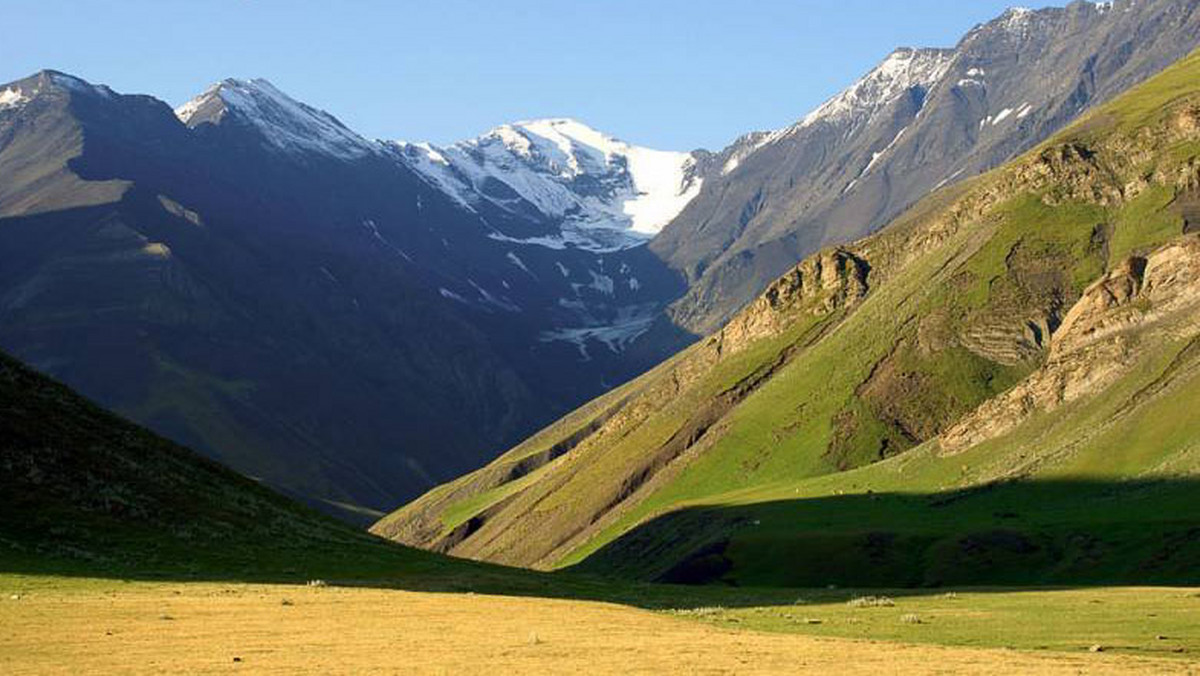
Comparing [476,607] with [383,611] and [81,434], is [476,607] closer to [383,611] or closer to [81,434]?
[383,611]

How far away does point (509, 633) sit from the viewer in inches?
2261

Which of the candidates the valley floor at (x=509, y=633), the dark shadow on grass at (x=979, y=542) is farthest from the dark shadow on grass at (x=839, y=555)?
the valley floor at (x=509, y=633)

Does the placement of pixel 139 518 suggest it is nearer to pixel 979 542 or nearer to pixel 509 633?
pixel 509 633

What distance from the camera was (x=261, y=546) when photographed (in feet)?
322

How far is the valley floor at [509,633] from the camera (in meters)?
47.3

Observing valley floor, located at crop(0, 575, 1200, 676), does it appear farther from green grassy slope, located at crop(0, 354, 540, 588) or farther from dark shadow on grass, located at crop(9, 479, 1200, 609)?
dark shadow on grass, located at crop(9, 479, 1200, 609)

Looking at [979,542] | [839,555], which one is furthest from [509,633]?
[839,555]

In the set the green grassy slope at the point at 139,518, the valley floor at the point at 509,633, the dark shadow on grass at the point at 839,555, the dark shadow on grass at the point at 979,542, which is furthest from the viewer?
the dark shadow on grass at the point at 979,542

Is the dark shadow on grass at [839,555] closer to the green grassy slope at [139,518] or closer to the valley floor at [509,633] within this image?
the green grassy slope at [139,518]

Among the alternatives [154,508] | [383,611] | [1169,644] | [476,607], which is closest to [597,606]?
[476,607]

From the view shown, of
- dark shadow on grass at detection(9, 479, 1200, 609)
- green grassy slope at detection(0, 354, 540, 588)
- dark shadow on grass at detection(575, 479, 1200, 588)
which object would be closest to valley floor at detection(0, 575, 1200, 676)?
green grassy slope at detection(0, 354, 540, 588)

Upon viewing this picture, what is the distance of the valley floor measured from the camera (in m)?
47.3

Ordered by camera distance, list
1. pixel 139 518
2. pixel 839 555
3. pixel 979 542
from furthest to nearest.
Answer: pixel 839 555, pixel 979 542, pixel 139 518

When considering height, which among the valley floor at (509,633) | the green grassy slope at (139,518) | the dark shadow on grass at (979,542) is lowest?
the dark shadow on grass at (979,542)
